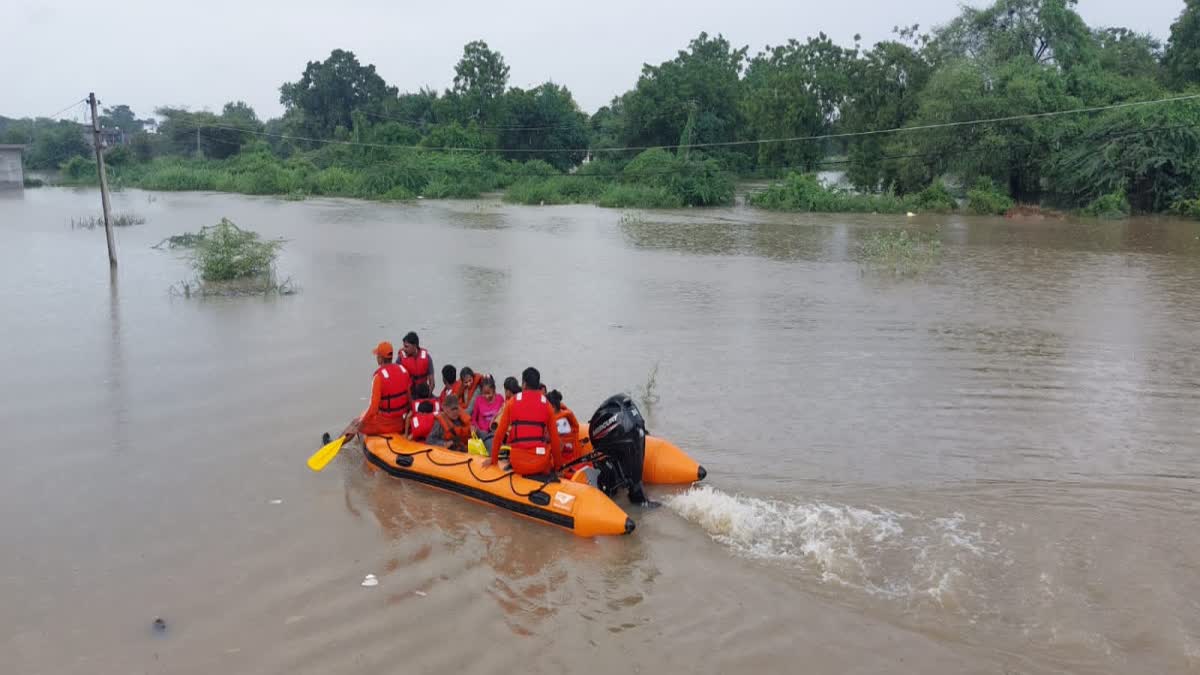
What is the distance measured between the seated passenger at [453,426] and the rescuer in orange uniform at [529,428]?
0.94 m

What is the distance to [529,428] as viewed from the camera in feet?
22.1

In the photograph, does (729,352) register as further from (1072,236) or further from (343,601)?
(1072,236)

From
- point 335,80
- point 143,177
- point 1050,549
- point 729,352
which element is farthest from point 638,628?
point 335,80

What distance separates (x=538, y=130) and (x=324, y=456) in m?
46.4

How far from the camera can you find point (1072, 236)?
77.4 ft

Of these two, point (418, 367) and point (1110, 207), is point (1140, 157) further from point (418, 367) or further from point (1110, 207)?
point (418, 367)

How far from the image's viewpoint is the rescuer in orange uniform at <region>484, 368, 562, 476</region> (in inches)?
265

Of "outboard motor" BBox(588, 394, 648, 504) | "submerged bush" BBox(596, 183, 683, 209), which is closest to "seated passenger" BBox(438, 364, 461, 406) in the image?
"outboard motor" BBox(588, 394, 648, 504)

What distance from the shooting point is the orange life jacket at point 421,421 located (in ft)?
25.3

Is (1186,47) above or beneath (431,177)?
above

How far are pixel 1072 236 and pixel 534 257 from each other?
1368 centimetres

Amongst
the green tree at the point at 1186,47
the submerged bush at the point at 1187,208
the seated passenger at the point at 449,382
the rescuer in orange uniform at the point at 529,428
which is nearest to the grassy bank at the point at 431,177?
the submerged bush at the point at 1187,208

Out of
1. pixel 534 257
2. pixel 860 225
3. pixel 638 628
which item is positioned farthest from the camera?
pixel 860 225

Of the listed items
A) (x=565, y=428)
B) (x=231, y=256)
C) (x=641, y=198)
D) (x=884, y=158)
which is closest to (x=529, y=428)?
(x=565, y=428)
